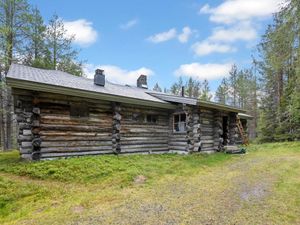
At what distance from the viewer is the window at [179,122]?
1354 cm

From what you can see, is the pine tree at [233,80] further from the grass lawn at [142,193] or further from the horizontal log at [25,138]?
the horizontal log at [25,138]

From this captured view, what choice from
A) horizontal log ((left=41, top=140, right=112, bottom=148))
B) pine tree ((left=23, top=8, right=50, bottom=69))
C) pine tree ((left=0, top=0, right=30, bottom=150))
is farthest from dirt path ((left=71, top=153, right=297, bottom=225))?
pine tree ((left=23, top=8, right=50, bottom=69))

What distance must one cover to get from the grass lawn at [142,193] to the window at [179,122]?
409 centimetres

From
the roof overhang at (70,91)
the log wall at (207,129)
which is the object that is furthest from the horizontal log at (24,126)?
the log wall at (207,129)

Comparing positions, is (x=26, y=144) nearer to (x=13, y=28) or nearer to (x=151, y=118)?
(x=151, y=118)

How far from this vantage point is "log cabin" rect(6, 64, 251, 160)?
28.6 ft

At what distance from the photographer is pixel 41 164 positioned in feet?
26.0

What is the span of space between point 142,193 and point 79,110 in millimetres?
5370

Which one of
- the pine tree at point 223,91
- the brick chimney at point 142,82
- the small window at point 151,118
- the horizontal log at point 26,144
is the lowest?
the horizontal log at point 26,144

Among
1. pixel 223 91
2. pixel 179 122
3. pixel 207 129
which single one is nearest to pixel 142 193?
pixel 179 122

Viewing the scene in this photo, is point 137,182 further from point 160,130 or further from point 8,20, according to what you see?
point 8,20

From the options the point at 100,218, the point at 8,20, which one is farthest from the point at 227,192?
the point at 8,20

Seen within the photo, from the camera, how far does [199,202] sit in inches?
220

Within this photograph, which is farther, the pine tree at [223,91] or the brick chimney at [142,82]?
the pine tree at [223,91]
